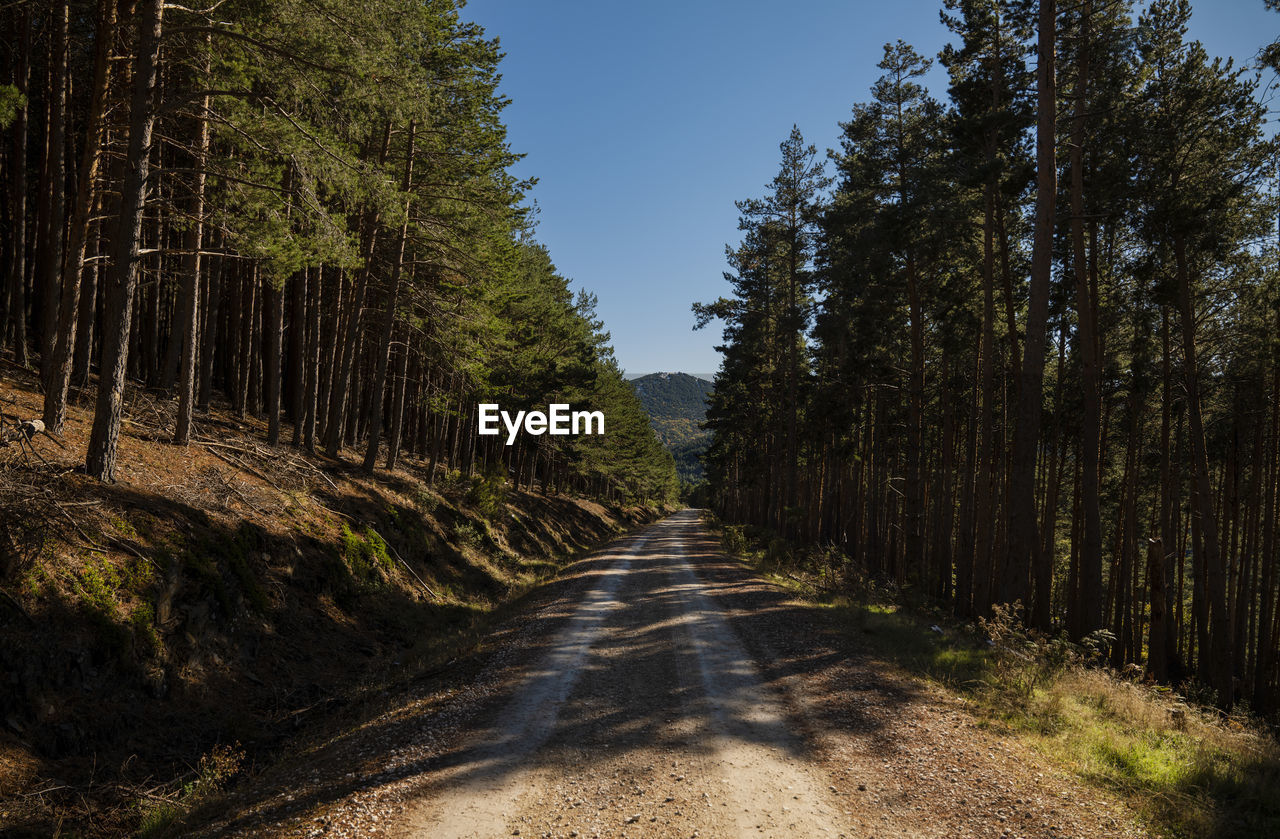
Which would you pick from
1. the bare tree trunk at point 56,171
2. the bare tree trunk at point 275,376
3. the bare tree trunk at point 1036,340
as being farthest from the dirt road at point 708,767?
the bare tree trunk at point 56,171

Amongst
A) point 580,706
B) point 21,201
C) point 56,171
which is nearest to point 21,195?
point 21,201

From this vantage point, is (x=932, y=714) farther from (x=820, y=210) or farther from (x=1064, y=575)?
(x=1064, y=575)

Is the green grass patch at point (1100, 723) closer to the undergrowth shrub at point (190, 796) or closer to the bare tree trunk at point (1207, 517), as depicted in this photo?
the bare tree trunk at point (1207, 517)

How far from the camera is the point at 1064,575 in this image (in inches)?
1626

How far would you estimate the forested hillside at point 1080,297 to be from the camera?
13234 mm

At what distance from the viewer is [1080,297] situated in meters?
13.5

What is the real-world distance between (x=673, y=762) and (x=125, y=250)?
35.0 feet

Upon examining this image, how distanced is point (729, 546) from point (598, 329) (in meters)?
21.9

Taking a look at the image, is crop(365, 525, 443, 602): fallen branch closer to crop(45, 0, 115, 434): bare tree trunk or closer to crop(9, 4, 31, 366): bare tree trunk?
crop(45, 0, 115, 434): bare tree trunk

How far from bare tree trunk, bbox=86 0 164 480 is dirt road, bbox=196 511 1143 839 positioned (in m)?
6.14

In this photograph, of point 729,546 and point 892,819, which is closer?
point 892,819

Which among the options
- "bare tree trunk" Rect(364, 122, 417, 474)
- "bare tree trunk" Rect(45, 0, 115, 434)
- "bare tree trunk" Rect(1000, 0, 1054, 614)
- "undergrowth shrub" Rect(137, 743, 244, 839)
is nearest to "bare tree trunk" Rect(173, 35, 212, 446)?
"bare tree trunk" Rect(45, 0, 115, 434)

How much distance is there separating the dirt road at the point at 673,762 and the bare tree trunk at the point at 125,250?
614cm

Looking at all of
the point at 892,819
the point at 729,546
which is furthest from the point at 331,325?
the point at 892,819
